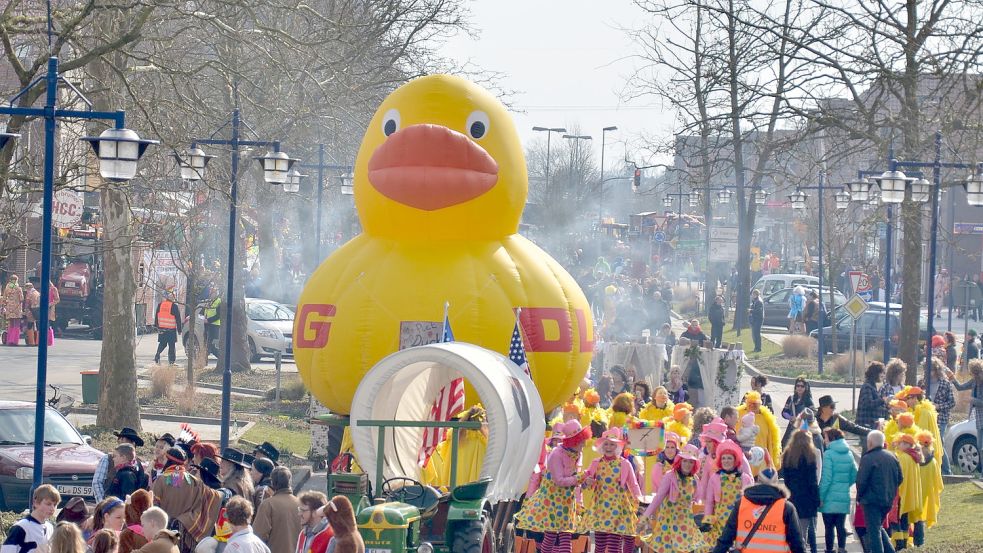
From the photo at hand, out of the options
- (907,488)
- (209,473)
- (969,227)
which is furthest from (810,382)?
(969,227)

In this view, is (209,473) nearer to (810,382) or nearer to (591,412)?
(591,412)

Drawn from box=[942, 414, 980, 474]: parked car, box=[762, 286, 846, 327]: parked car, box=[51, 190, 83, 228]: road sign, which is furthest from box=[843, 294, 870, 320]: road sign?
box=[762, 286, 846, 327]: parked car

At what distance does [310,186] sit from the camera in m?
44.4

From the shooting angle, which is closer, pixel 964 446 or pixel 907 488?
pixel 907 488

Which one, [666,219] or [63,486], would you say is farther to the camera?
[666,219]

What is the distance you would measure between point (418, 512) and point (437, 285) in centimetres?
461

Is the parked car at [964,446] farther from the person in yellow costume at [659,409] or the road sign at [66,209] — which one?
the road sign at [66,209]

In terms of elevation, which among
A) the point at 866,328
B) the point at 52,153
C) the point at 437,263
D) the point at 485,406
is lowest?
the point at 866,328

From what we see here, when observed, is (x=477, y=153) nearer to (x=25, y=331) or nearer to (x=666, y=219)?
(x=25, y=331)

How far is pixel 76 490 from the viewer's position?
15.8 meters

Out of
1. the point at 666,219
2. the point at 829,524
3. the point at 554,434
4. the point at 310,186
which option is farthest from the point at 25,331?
the point at 666,219

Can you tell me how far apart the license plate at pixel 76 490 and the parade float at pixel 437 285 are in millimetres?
2701

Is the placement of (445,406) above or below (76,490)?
above

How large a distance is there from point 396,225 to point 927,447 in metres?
6.34
